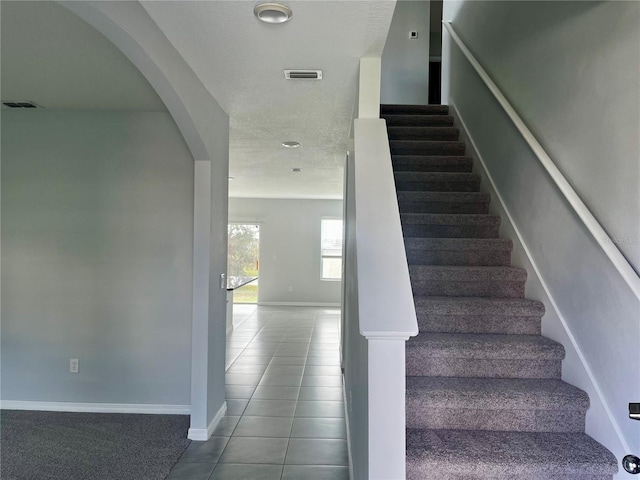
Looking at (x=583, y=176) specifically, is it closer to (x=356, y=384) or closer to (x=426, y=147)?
(x=356, y=384)

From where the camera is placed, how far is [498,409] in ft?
Result: 5.52

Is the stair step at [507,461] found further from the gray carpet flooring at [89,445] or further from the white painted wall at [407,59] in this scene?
the white painted wall at [407,59]

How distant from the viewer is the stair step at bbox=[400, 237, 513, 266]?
2.49 meters

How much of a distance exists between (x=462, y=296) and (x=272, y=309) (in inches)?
243

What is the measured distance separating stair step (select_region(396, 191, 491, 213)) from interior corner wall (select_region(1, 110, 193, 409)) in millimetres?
1721

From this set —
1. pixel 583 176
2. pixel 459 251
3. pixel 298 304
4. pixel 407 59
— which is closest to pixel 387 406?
pixel 583 176

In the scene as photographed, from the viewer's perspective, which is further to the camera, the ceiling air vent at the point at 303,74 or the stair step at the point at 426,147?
the stair step at the point at 426,147

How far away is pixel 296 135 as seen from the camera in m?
3.51

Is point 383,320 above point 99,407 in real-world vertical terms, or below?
above

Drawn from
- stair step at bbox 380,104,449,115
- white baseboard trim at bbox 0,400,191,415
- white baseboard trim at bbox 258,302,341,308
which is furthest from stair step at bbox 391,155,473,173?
white baseboard trim at bbox 258,302,341,308

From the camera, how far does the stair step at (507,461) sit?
1.46 meters

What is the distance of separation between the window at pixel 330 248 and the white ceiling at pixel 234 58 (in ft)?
17.0

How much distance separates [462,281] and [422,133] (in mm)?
1796

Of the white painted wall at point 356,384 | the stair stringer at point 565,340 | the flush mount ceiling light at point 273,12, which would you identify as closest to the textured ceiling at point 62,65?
the flush mount ceiling light at point 273,12
